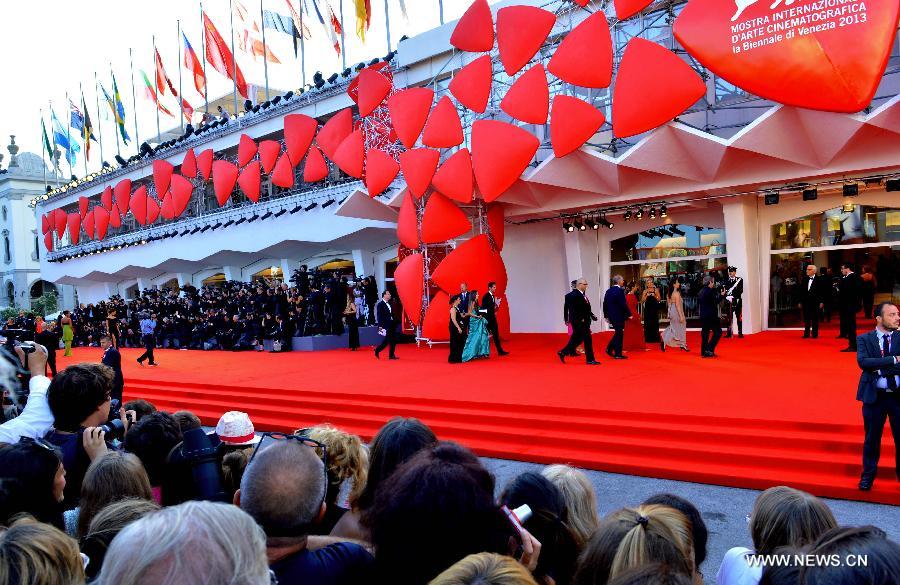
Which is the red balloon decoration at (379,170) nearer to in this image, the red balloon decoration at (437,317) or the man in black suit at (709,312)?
the red balloon decoration at (437,317)

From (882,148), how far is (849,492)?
8.26 metres

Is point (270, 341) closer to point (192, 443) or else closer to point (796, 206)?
point (796, 206)

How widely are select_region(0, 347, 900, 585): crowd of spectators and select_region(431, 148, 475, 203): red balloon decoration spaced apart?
11.2 meters

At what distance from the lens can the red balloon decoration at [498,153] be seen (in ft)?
43.5

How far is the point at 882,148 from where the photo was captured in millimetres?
→ 11070

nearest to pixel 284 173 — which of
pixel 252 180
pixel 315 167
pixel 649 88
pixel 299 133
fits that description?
pixel 299 133

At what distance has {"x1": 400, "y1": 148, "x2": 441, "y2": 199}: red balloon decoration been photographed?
47.6ft

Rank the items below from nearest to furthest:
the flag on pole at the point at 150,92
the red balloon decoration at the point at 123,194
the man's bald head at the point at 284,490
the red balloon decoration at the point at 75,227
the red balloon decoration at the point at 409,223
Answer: the man's bald head at the point at 284,490 → the red balloon decoration at the point at 409,223 → the flag on pole at the point at 150,92 → the red balloon decoration at the point at 123,194 → the red balloon decoration at the point at 75,227

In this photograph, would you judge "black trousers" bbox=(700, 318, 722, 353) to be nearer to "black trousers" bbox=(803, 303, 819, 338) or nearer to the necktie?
"black trousers" bbox=(803, 303, 819, 338)

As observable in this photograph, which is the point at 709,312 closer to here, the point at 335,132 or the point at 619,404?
the point at 619,404

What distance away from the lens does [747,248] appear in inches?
561

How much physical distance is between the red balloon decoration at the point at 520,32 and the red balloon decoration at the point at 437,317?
17.5 ft

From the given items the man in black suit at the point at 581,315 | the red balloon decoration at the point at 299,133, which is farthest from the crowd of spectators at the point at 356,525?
the red balloon decoration at the point at 299,133

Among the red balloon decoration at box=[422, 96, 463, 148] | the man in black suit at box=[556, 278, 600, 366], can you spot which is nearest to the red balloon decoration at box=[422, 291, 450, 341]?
the red balloon decoration at box=[422, 96, 463, 148]
